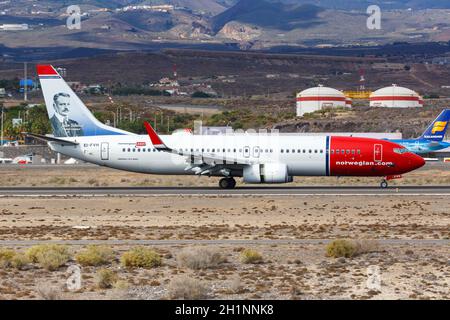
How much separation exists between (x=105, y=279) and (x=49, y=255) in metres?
4.36

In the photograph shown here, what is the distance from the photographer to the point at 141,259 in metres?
34.9

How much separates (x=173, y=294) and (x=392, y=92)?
169720 mm

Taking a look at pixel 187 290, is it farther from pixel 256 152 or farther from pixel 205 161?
pixel 256 152

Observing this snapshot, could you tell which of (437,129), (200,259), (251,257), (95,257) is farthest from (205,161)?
(437,129)

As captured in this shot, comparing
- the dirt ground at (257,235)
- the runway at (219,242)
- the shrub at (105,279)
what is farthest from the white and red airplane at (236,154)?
the shrub at (105,279)

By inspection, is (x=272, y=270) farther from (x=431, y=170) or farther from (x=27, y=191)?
(x=431, y=170)

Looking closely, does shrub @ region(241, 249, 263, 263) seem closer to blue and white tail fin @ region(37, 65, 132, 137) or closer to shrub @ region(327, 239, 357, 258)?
shrub @ region(327, 239, 357, 258)

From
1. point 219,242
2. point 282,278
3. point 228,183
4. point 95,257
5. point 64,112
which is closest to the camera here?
point 282,278

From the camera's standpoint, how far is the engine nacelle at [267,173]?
221 feet

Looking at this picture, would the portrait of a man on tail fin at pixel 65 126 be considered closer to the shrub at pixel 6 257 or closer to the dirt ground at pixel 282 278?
the dirt ground at pixel 282 278

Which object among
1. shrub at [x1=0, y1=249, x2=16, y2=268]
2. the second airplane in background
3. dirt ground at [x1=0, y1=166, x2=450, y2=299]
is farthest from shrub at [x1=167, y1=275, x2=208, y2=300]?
the second airplane in background

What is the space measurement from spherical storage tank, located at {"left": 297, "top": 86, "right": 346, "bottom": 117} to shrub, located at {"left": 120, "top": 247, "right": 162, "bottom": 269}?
156 metres

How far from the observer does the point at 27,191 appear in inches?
2682
